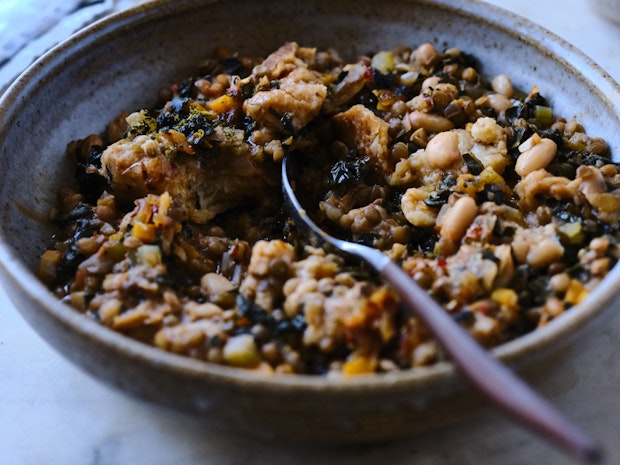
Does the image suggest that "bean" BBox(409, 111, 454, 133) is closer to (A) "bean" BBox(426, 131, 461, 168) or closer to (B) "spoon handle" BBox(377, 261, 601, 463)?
(A) "bean" BBox(426, 131, 461, 168)

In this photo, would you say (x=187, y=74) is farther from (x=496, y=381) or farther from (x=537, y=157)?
(x=496, y=381)

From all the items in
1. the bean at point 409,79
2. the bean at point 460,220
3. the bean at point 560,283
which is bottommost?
the bean at point 560,283

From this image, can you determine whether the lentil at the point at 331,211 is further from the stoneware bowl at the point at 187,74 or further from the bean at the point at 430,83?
the stoneware bowl at the point at 187,74

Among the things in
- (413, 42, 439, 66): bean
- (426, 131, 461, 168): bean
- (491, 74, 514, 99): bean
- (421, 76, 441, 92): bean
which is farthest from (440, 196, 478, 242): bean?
Answer: (413, 42, 439, 66): bean

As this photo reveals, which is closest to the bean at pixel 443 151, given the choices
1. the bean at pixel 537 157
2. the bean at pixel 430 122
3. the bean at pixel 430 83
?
the bean at pixel 430 122

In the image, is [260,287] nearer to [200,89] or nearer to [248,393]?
[248,393]

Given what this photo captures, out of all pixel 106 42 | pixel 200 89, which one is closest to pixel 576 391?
pixel 200 89

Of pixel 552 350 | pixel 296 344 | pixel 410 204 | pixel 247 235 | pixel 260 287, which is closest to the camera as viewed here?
pixel 552 350
